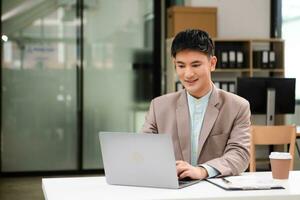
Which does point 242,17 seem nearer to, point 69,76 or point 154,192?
point 69,76

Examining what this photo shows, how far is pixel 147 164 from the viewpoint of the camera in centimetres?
189

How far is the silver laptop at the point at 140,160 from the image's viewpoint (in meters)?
1.85

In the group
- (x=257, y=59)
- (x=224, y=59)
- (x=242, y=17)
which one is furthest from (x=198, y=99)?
(x=242, y=17)

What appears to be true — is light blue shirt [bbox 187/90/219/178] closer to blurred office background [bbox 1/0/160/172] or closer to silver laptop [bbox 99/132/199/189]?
silver laptop [bbox 99/132/199/189]

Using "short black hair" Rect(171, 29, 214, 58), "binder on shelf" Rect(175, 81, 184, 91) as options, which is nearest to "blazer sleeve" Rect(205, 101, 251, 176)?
"short black hair" Rect(171, 29, 214, 58)

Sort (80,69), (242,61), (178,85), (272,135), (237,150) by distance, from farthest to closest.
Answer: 1. (80,69)
2. (242,61)
3. (178,85)
4. (272,135)
5. (237,150)

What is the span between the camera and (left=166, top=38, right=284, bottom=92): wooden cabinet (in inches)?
245

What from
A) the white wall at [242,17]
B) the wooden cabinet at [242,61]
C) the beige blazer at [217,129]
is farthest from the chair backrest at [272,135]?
the white wall at [242,17]

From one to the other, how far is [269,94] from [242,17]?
137cm

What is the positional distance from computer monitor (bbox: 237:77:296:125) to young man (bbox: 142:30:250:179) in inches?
131

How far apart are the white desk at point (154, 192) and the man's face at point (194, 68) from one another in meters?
0.45

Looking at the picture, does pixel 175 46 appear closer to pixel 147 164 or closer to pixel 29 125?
pixel 147 164

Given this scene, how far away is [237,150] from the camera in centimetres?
224

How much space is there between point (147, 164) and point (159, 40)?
5252 millimetres
